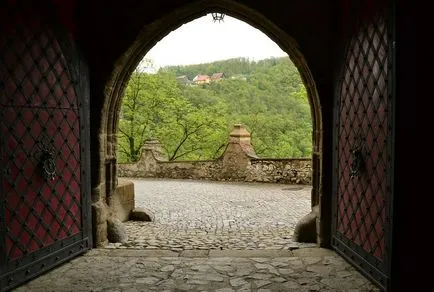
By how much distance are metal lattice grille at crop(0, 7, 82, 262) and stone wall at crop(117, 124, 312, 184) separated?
987 cm

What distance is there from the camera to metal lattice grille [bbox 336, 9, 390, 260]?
411cm

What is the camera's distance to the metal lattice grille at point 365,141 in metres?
4.11

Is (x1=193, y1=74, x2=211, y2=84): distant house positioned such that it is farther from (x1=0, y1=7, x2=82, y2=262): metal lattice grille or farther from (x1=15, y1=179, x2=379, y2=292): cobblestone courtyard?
(x1=0, y1=7, x2=82, y2=262): metal lattice grille

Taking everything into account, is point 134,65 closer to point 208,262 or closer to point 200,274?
point 208,262

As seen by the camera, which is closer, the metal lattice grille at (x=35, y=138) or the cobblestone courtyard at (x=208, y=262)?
the metal lattice grille at (x=35, y=138)

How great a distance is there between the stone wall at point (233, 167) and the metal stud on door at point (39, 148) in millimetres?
9730

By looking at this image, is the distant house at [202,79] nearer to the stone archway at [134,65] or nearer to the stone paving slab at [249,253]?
the stone archway at [134,65]

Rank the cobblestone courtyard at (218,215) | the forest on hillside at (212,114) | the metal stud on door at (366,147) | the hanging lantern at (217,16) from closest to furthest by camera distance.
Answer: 1. the metal stud on door at (366,147)
2. the hanging lantern at (217,16)
3. the cobblestone courtyard at (218,215)
4. the forest on hillside at (212,114)

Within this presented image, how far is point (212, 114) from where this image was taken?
27422 millimetres

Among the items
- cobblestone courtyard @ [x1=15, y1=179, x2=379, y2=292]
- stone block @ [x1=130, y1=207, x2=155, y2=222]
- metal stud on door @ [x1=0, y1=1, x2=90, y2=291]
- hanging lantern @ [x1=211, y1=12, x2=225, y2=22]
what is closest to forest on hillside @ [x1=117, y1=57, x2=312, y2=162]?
stone block @ [x1=130, y1=207, x2=155, y2=222]

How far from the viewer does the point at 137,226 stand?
759 centimetres

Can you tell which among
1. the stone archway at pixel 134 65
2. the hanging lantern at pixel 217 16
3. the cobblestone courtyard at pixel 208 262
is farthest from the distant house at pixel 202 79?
the stone archway at pixel 134 65

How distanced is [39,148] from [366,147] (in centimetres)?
349

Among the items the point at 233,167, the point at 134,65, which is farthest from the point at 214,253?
the point at 233,167
